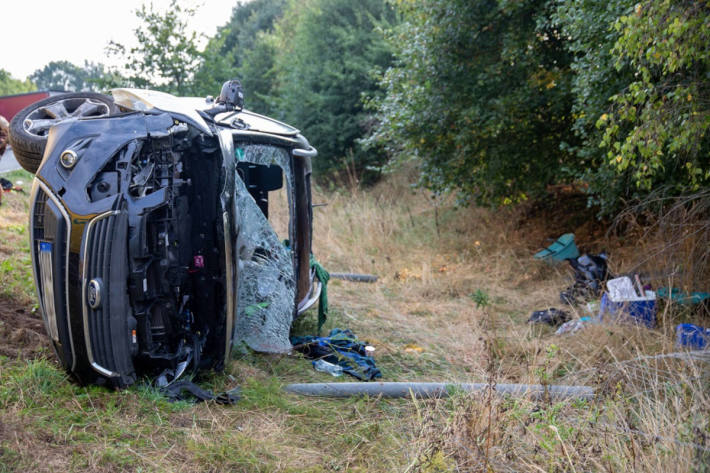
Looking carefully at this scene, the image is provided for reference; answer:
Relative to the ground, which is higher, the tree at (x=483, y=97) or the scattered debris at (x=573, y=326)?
the tree at (x=483, y=97)

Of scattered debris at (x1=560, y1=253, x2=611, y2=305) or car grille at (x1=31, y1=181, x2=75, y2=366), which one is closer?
car grille at (x1=31, y1=181, x2=75, y2=366)

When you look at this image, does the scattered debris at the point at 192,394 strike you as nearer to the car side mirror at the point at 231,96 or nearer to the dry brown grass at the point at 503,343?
the dry brown grass at the point at 503,343

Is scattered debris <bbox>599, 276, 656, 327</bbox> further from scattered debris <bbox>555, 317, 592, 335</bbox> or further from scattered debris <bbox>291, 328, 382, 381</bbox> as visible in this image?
scattered debris <bbox>291, 328, 382, 381</bbox>

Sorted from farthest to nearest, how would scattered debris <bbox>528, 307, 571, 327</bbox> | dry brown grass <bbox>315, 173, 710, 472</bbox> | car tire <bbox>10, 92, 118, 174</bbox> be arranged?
scattered debris <bbox>528, 307, 571, 327</bbox> < car tire <bbox>10, 92, 118, 174</bbox> < dry brown grass <bbox>315, 173, 710, 472</bbox>

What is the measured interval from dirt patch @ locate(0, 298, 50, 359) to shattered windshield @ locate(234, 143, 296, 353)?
146 cm

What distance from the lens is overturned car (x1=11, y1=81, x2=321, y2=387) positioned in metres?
3.77

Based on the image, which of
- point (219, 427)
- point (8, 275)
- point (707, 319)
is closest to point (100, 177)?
point (219, 427)

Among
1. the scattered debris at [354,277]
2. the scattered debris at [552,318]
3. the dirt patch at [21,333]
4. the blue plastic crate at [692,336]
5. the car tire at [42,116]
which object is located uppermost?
the car tire at [42,116]

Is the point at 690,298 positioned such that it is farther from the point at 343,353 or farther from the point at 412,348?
the point at 343,353

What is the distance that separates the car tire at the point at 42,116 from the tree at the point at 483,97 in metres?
5.80

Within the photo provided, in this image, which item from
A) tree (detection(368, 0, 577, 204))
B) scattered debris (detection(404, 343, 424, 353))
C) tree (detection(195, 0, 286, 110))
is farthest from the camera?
tree (detection(195, 0, 286, 110))

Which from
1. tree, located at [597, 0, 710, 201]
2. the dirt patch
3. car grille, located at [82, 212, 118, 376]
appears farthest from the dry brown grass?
the dirt patch

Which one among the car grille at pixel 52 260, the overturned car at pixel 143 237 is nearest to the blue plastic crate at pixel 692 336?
the overturned car at pixel 143 237

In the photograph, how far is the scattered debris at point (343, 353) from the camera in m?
5.05
